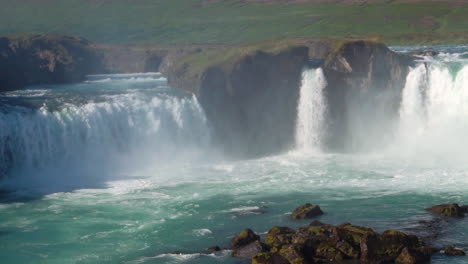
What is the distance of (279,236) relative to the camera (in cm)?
3088

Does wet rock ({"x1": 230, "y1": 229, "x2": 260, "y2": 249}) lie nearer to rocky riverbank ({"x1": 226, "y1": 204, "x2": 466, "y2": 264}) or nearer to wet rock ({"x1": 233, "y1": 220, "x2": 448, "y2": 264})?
rocky riverbank ({"x1": 226, "y1": 204, "x2": 466, "y2": 264})

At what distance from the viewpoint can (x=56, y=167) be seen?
48594mm

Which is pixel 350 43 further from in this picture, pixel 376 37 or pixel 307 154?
pixel 376 37

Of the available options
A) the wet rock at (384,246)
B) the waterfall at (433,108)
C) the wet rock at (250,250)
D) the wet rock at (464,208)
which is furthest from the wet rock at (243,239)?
the waterfall at (433,108)

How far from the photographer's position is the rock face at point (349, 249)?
93.6ft

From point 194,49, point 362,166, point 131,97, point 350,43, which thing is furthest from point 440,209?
point 194,49

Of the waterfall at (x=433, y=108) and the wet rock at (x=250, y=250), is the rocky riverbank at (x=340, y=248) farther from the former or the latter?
the waterfall at (x=433, y=108)

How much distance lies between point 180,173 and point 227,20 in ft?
181

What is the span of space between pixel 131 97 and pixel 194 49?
24271 millimetres

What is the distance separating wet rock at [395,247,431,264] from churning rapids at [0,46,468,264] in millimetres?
607

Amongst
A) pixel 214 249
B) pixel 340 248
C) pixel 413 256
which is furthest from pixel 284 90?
pixel 413 256

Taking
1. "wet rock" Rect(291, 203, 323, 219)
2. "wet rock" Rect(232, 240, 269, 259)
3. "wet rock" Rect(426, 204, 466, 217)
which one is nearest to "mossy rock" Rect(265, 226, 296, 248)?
"wet rock" Rect(232, 240, 269, 259)

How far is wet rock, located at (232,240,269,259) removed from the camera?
29583mm

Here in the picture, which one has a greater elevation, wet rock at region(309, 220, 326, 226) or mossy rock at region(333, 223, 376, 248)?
mossy rock at region(333, 223, 376, 248)
